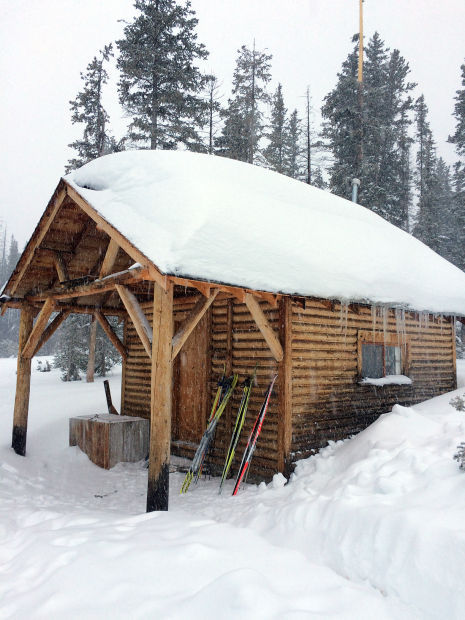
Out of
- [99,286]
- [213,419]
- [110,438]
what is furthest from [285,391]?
[110,438]

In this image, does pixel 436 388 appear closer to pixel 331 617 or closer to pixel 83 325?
pixel 331 617

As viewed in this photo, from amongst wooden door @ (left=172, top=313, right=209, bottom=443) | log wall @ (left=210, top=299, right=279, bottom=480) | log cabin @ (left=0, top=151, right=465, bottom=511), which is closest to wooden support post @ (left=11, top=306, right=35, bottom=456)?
log cabin @ (left=0, top=151, right=465, bottom=511)

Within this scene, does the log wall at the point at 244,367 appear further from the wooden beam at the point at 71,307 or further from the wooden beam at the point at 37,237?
the wooden beam at the point at 37,237

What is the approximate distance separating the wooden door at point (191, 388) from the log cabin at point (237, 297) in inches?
1.4

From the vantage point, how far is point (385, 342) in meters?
9.72

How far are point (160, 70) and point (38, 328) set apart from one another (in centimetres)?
1336

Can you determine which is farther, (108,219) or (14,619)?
(108,219)

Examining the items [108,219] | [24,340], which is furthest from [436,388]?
[24,340]

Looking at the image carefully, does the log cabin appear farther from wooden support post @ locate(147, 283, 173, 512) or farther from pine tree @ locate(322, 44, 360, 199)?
pine tree @ locate(322, 44, 360, 199)

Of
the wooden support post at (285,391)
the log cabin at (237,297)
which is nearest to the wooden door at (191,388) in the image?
the log cabin at (237,297)

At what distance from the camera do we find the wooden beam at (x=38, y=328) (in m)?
9.13

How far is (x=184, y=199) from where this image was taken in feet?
24.2

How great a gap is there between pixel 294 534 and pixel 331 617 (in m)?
1.59

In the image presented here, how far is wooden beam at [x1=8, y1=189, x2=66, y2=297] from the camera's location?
8141 mm
